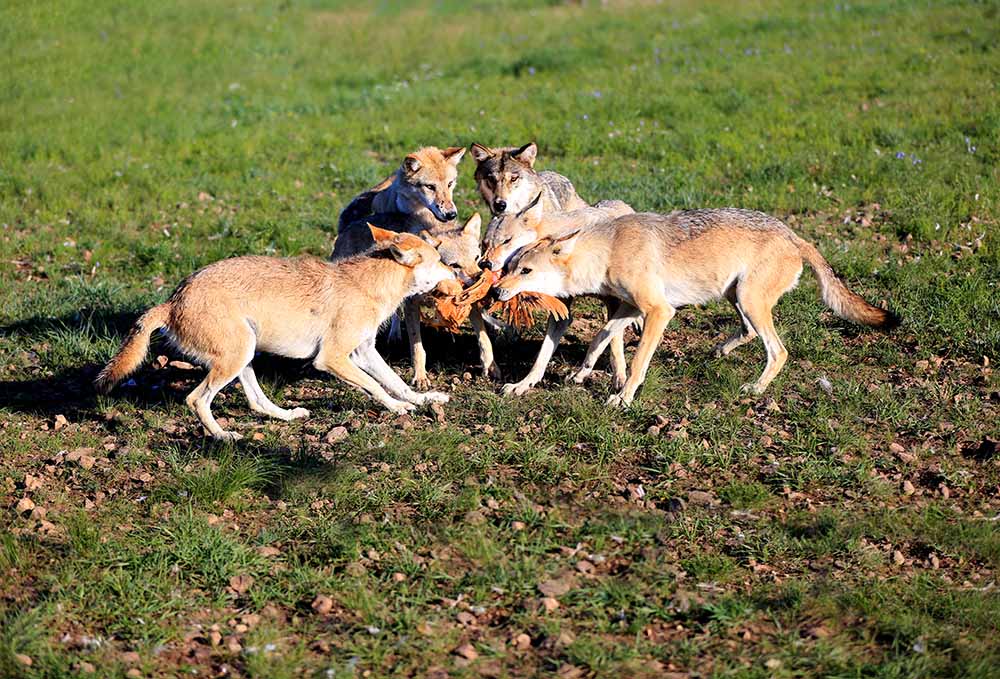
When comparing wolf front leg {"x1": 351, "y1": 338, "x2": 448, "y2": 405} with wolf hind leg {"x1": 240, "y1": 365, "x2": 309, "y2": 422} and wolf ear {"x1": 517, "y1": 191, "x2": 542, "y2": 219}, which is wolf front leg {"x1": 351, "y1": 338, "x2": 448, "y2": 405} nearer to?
wolf hind leg {"x1": 240, "y1": 365, "x2": 309, "y2": 422}

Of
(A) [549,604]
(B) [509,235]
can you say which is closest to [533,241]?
(B) [509,235]

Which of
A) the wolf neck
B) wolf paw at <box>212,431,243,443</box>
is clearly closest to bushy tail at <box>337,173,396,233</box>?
the wolf neck

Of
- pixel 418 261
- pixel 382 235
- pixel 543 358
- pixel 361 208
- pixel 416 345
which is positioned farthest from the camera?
pixel 361 208

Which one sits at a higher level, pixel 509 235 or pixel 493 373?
pixel 509 235

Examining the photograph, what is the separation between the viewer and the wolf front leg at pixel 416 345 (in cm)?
812

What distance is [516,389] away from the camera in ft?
25.2

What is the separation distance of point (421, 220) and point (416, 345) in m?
1.42

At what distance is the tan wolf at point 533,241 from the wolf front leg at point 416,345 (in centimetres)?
73

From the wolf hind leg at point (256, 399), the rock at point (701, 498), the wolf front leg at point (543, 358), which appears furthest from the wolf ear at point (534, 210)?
the rock at point (701, 498)

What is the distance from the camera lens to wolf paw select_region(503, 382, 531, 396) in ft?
25.0

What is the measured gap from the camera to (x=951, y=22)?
17844 millimetres

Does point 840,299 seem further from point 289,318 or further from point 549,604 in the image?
point 289,318

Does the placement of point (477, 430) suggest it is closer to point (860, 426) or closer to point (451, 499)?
point (451, 499)

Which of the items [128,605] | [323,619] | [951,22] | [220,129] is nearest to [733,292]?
[323,619]
